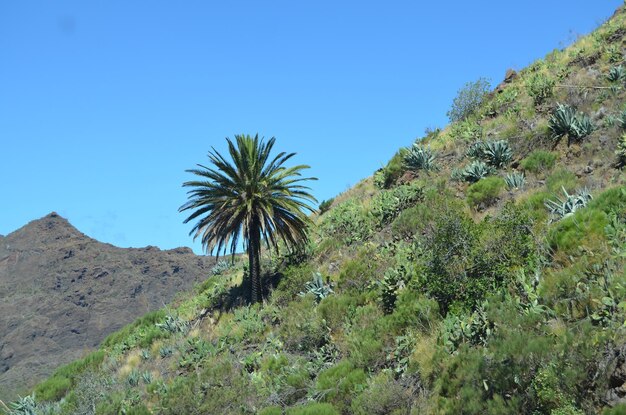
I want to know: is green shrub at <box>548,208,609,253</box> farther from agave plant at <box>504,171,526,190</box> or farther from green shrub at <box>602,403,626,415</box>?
agave plant at <box>504,171,526,190</box>

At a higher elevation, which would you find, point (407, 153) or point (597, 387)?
point (407, 153)

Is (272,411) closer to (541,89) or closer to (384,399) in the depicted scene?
(384,399)

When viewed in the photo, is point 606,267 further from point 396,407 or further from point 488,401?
point 396,407

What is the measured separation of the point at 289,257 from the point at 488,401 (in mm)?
15830

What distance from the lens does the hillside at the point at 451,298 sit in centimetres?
1058

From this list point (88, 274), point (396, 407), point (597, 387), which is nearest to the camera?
point (597, 387)

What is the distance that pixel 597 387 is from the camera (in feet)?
30.0

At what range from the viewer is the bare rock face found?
144m

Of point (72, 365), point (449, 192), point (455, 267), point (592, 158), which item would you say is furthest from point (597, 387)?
point (72, 365)

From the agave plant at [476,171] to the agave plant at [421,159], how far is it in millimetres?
2950

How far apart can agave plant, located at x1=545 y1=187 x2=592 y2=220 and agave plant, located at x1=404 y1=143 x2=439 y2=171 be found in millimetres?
9150

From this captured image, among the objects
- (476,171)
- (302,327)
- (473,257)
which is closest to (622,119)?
(476,171)

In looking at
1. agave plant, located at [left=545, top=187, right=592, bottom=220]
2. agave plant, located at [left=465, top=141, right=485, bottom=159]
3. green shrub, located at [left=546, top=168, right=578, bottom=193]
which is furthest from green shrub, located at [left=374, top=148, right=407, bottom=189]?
agave plant, located at [left=545, top=187, right=592, bottom=220]

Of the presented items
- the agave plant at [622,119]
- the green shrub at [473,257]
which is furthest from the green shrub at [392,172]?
the green shrub at [473,257]
